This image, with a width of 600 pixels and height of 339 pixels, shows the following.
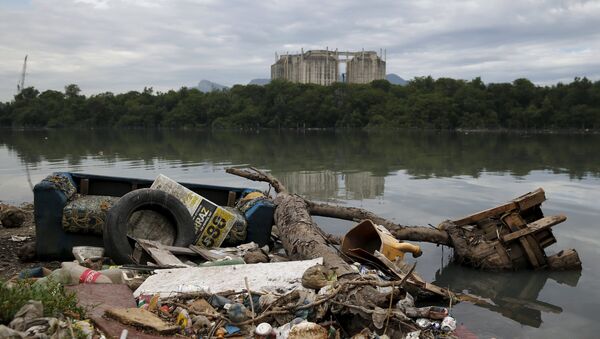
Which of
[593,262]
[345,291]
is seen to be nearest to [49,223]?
[345,291]

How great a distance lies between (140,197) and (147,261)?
1094 millimetres

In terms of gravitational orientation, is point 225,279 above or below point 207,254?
above

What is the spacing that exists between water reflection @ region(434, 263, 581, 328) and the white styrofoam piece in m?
2.92

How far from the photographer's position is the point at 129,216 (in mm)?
7805

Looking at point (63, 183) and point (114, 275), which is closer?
point (114, 275)

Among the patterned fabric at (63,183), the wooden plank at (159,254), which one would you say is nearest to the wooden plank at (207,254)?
the wooden plank at (159,254)

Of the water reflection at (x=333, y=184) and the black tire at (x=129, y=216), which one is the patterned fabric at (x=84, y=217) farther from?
the water reflection at (x=333, y=184)

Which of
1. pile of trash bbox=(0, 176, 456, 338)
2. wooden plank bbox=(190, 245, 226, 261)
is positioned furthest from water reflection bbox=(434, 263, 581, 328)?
wooden plank bbox=(190, 245, 226, 261)

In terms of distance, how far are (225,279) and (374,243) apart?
139 inches

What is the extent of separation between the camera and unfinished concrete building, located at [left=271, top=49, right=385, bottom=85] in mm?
187325

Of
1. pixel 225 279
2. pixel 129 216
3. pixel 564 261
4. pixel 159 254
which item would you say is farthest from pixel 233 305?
pixel 564 261

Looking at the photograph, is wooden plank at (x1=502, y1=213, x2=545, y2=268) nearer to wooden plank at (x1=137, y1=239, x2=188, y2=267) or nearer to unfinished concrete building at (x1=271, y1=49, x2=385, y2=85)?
wooden plank at (x1=137, y1=239, x2=188, y2=267)

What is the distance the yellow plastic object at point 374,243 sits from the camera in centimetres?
784

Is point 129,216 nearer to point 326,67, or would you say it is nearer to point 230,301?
point 230,301
